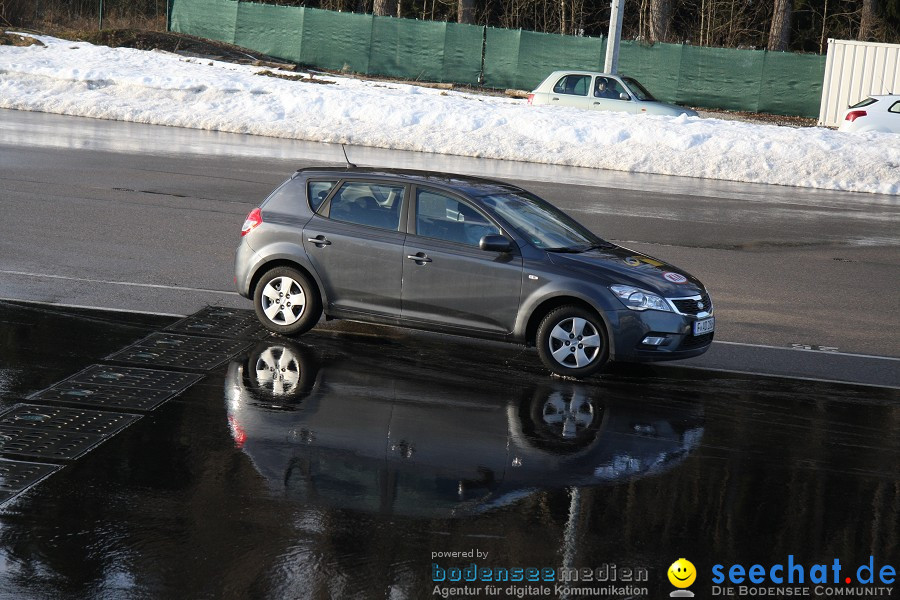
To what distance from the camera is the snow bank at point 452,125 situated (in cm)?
2481

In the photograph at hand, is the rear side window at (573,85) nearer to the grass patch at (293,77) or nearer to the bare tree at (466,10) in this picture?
the grass patch at (293,77)

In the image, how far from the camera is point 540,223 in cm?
995

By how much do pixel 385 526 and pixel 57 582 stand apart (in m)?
1.65

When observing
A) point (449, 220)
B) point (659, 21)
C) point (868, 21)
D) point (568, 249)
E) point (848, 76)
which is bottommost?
point (568, 249)

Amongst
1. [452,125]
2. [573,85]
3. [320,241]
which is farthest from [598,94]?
[320,241]

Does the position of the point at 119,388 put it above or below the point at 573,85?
below

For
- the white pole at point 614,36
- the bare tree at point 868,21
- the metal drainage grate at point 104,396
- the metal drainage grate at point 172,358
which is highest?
the bare tree at point 868,21

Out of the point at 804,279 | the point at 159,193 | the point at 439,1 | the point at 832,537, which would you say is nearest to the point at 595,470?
the point at 832,537

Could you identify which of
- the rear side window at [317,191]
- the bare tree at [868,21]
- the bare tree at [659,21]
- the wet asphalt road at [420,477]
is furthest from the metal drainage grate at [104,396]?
the bare tree at [868,21]

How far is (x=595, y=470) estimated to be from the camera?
695cm

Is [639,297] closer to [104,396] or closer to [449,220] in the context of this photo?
[449,220]

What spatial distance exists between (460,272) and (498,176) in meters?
12.0

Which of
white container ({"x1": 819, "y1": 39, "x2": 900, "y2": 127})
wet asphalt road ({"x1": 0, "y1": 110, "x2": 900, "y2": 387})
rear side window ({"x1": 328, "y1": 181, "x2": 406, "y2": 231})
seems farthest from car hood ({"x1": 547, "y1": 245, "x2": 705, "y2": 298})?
white container ({"x1": 819, "y1": 39, "x2": 900, "y2": 127})

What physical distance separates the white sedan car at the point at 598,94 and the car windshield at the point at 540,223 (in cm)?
1901
